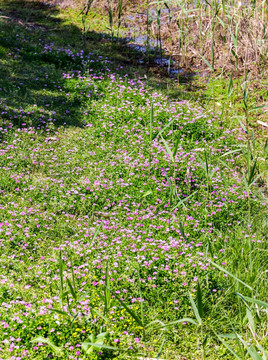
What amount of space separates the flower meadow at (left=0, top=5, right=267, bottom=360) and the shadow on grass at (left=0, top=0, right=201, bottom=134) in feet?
0.16

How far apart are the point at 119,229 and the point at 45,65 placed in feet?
21.2

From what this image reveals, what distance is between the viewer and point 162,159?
6723 millimetres

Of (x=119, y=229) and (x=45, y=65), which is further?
(x=45, y=65)

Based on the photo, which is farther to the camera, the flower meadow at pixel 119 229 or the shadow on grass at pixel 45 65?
the shadow on grass at pixel 45 65

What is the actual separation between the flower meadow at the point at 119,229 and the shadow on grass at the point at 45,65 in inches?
1.9

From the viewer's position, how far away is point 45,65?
10.4m

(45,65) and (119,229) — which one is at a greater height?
(45,65)

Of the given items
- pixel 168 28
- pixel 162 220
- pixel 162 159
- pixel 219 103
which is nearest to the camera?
pixel 162 220

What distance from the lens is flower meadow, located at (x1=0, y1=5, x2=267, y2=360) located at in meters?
3.63

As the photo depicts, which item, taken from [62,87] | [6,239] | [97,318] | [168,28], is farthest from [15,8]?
[97,318]

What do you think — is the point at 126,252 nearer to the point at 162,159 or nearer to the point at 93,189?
the point at 93,189

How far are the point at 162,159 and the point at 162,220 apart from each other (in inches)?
62.6

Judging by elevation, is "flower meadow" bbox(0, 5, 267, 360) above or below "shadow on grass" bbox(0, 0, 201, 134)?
below

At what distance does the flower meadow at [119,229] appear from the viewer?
363 cm
